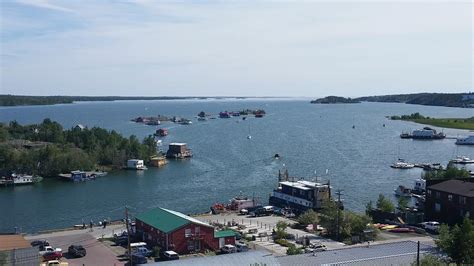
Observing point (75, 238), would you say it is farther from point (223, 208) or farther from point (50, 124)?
point (50, 124)

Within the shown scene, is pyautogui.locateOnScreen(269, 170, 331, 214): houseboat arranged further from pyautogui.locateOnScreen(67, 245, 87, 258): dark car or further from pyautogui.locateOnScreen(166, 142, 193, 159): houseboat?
pyautogui.locateOnScreen(166, 142, 193, 159): houseboat

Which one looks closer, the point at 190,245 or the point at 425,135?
the point at 190,245

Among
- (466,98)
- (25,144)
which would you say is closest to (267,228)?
(25,144)

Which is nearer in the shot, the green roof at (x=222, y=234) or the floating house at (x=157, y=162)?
the green roof at (x=222, y=234)

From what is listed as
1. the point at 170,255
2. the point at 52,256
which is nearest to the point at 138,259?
the point at 170,255

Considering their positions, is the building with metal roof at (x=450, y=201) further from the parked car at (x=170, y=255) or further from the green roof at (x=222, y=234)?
the parked car at (x=170, y=255)

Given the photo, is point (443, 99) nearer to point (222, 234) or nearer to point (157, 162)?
point (157, 162)

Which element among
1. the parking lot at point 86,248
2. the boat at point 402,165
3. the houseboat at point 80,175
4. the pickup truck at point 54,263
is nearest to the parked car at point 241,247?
the parking lot at point 86,248

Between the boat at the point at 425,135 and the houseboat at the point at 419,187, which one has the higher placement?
the boat at the point at 425,135
